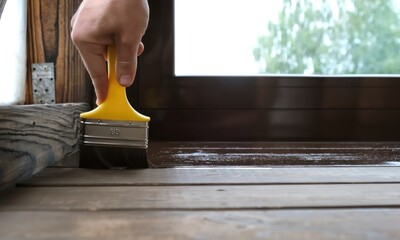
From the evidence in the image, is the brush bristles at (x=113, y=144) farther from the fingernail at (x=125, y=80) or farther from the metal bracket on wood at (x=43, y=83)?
the metal bracket on wood at (x=43, y=83)

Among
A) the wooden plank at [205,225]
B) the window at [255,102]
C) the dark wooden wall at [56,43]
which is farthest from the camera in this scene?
the window at [255,102]

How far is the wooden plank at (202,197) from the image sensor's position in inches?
19.8

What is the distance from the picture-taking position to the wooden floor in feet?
1.37

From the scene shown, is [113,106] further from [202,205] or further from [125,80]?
[202,205]

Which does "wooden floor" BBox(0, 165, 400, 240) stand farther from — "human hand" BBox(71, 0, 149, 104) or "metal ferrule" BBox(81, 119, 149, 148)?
"human hand" BBox(71, 0, 149, 104)

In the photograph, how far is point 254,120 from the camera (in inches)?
54.4

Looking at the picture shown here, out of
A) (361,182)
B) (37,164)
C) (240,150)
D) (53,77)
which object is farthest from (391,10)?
(37,164)

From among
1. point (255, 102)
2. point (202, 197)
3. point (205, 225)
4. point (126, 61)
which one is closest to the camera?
point (205, 225)

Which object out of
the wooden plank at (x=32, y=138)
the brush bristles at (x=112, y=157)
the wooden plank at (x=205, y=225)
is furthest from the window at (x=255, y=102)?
the wooden plank at (x=205, y=225)

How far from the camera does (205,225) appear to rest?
1.42ft

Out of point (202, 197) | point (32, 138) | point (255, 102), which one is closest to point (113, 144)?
point (32, 138)

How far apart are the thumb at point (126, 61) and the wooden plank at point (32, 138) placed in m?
0.14

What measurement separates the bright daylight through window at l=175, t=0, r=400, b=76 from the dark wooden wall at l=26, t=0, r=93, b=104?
49 cm

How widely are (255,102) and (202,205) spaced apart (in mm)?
906
